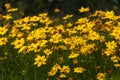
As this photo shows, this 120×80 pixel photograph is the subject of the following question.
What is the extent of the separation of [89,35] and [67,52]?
0.49 metres

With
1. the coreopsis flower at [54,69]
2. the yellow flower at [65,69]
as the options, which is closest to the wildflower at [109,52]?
the yellow flower at [65,69]

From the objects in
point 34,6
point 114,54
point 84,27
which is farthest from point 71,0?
point 114,54

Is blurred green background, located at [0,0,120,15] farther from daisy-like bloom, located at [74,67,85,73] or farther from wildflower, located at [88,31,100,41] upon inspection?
daisy-like bloom, located at [74,67,85,73]

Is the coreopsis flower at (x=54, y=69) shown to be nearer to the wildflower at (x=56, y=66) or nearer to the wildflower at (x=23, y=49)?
the wildflower at (x=56, y=66)

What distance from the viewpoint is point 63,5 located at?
9.76 metres

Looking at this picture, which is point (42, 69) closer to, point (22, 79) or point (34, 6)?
point (22, 79)

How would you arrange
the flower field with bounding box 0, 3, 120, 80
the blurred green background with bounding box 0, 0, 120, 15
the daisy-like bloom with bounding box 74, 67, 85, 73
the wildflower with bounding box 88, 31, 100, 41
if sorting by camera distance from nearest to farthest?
the daisy-like bloom with bounding box 74, 67, 85, 73 → the flower field with bounding box 0, 3, 120, 80 → the wildflower with bounding box 88, 31, 100, 41 → the blurred green background with bounding box 0, 0, 120, 15

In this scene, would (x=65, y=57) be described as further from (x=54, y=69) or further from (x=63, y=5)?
(x=63, y=5)

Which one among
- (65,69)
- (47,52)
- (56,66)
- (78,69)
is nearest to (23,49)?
(47,52)

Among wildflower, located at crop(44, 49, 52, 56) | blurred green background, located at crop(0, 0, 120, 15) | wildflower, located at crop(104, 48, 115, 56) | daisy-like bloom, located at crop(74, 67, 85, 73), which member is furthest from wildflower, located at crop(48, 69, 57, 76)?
blurred green background, located at crop(0, 0, 120, 15)

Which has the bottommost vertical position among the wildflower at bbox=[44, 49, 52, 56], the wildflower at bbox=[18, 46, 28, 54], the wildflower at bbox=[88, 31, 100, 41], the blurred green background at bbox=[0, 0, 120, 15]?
the wildflower at bbox=[44, 49, 52, 56]

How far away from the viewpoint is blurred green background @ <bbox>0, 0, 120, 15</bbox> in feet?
31.6

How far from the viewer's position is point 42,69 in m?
6.79

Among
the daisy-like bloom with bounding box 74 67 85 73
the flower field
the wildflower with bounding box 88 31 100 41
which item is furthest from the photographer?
the wildflower with bounding box 88 31 100 41
